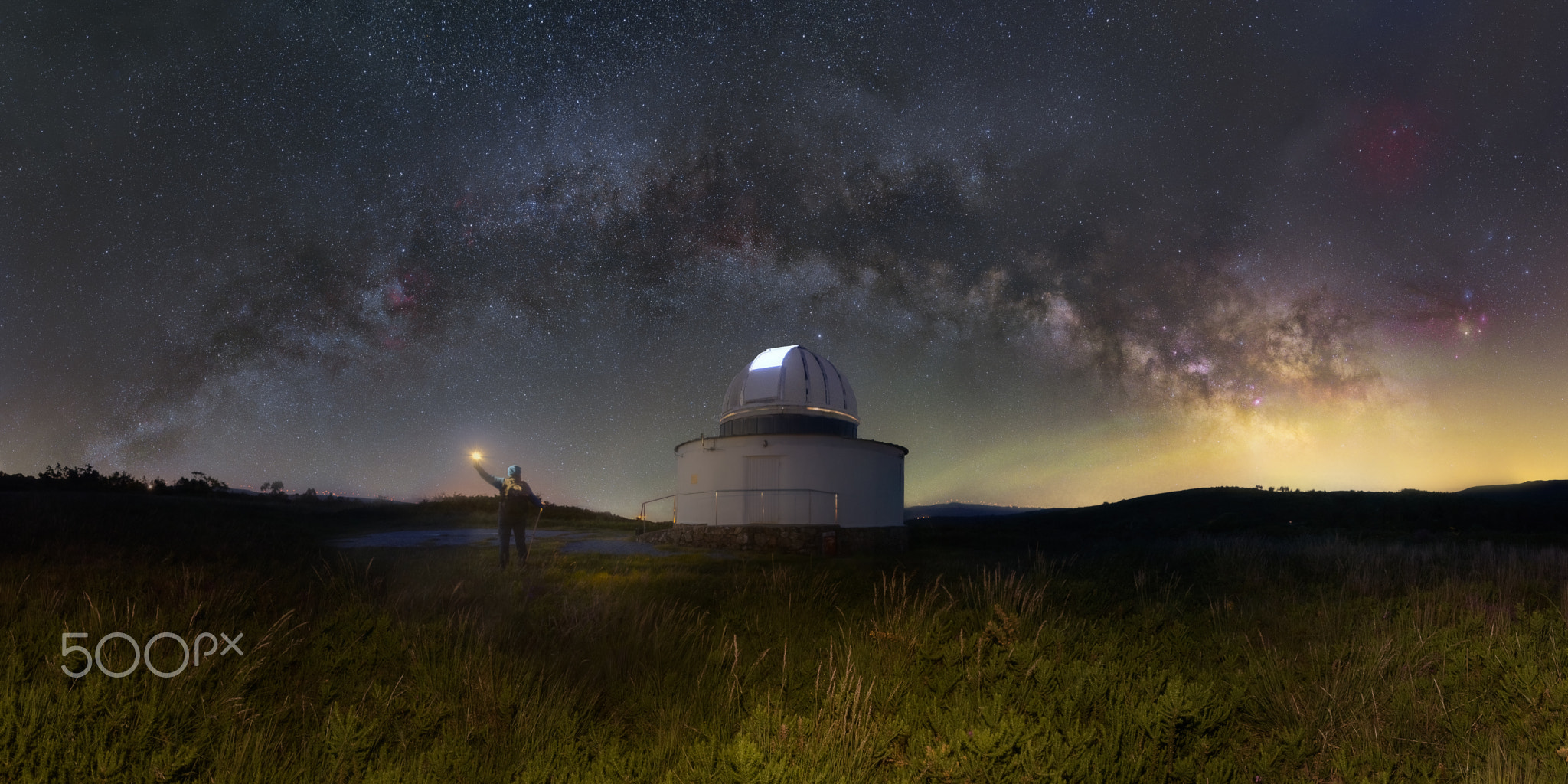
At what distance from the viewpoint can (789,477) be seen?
1998cm

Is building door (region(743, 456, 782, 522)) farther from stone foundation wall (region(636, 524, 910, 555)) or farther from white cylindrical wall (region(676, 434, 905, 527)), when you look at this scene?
stone foundation wall (region(636, 524, 910, 555))

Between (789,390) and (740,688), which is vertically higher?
(789,390)

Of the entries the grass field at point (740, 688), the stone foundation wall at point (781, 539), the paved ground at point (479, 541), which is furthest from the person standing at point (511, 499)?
the stone foundation wall at point (781, 539)

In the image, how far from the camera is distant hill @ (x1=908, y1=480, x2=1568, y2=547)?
29.1 meters

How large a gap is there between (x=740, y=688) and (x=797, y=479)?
16008mm

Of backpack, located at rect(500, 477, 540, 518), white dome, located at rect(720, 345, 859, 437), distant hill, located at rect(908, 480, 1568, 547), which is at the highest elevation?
white dome, located at rect(720, 345, 859, 437)

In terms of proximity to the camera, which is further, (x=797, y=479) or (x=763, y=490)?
(x=763, y=490)

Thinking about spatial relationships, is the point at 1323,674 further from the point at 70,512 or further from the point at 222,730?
the point at 70,512

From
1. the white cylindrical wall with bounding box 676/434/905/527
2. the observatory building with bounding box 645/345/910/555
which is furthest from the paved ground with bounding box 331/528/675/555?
the white cylindrical wall with bounding box 676/434/905/527

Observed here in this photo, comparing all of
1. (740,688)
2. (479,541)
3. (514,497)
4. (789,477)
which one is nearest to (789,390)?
(789,477)

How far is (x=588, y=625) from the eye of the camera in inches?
203

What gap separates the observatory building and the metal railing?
22 millimetres

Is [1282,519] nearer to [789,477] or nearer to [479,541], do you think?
[789,477]

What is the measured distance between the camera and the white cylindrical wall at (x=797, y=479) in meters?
20.0
